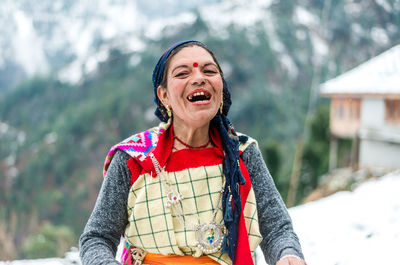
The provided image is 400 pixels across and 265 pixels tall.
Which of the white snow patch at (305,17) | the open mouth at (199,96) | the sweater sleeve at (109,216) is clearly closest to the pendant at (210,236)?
the sweater sleeve at (109,216)

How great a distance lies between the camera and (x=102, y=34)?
7875 centimetres

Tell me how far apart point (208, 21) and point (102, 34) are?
28505 millimetres

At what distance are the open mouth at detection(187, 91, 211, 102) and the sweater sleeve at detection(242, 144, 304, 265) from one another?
0.91 ft

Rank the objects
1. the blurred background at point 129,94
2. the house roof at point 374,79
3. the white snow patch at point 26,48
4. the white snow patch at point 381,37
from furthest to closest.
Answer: the white snow patch at point 26,48
the blurred background at point 129,94
the white snow patch at point 381,37
the house roof at point 374,79

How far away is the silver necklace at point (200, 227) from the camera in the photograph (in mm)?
1461

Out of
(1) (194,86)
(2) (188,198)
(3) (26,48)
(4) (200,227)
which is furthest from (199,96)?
(3) (26,48)

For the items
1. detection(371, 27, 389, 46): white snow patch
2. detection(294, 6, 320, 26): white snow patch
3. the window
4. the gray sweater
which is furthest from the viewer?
detection(294, 6, 320, 26): white snow patch

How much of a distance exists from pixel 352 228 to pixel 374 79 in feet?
28.4

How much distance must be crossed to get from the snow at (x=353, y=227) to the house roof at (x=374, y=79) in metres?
6.52

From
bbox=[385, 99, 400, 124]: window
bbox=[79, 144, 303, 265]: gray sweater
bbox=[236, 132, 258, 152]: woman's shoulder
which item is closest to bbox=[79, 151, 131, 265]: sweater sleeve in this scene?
bbox=[79, 144, 303, 265]: gray sweater

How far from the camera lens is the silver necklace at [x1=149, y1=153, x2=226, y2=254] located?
1.46m

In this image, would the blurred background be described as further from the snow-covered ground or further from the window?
the snow-covered ground

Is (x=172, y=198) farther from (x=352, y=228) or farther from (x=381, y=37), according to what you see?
(x=381, y=37)

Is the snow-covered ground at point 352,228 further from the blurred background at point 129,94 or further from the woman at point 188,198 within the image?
the blurred background at point 129,94
